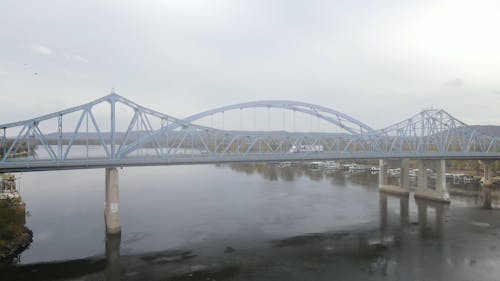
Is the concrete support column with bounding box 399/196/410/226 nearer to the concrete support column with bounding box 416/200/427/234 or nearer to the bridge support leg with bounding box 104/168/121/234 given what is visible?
the concrete support column with bounding box 416/200/427/234

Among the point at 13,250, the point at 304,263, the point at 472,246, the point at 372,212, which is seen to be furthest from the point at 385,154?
the point at 13,250

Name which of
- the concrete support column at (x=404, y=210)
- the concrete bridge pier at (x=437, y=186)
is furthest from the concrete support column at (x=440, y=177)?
the concrete support column at (x=404, y=210)

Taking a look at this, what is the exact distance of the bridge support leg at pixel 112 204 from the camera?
1055 inches

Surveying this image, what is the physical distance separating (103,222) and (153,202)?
10017mm

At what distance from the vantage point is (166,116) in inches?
1261

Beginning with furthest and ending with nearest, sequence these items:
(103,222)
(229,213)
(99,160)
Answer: (229,213), (103,222), (99,160)

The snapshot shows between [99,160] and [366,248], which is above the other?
[99,160]

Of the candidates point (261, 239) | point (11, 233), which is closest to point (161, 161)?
point (261, 239)

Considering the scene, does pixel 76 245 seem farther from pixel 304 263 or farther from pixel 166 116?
pixel 304 263

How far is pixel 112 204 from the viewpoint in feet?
89.0

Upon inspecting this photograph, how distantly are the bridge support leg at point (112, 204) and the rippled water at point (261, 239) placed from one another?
2.93 ft

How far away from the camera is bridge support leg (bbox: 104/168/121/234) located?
26.8 metres

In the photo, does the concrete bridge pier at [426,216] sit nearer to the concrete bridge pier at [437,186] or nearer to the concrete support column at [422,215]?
the concrete support column at [422,215]

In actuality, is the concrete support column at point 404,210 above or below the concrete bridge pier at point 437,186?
below
